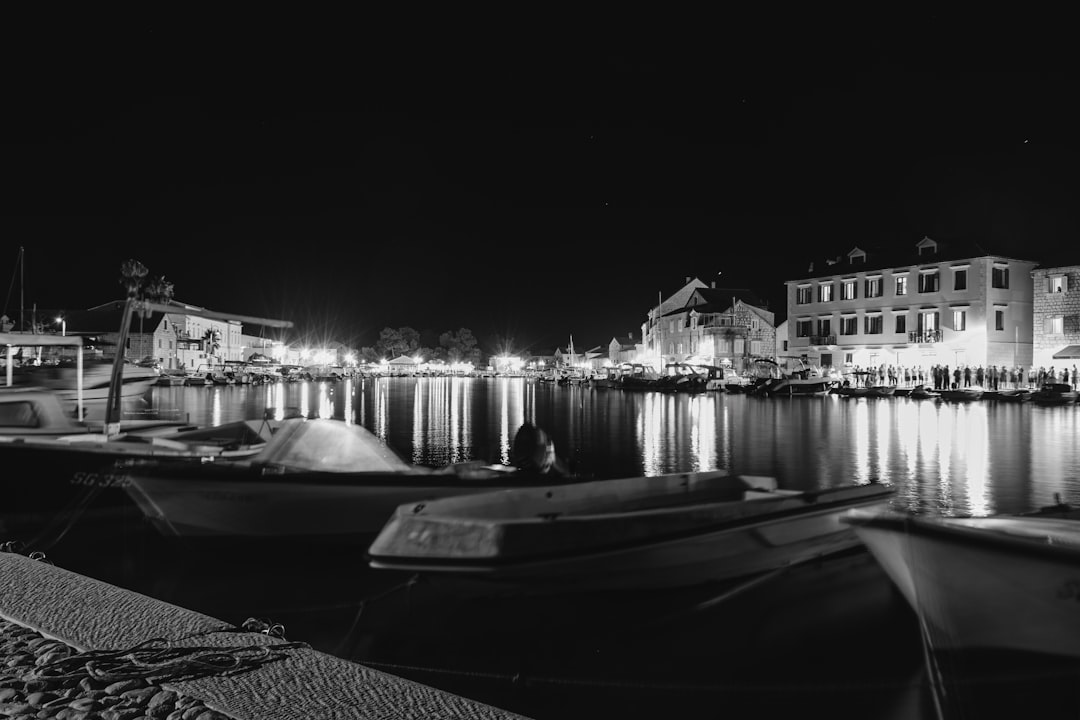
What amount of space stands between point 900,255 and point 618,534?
5835 cm

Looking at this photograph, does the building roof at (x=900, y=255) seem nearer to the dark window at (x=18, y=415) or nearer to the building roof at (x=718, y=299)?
the building roof at (x=718, y=299)

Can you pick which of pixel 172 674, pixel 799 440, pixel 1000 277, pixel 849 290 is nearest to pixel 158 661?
pixel 172 674

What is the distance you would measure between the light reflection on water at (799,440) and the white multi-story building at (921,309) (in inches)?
540

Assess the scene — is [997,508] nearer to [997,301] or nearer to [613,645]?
[613,645]

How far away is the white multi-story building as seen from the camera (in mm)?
52375

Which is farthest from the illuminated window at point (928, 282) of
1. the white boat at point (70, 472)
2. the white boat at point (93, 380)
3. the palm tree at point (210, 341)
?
the palm tree at point (210, 341)

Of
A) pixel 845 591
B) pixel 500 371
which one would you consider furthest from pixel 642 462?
pixel 500 371

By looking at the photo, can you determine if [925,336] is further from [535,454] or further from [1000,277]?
[535,454]

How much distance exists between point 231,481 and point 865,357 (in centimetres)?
5821

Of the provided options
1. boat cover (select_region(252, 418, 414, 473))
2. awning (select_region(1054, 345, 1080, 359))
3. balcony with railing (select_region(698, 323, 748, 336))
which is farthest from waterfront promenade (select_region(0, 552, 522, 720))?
balcony with railing (select_region(698, 323, 748, 336))

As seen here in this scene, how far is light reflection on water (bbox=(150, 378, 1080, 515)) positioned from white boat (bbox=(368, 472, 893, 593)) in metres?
4.72

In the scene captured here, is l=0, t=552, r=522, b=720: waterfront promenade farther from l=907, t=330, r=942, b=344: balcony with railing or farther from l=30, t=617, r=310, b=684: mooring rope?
l=907, t=330, r=942, b=344: balcony with railing

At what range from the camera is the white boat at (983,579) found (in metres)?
5.57

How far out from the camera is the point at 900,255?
58312mm
